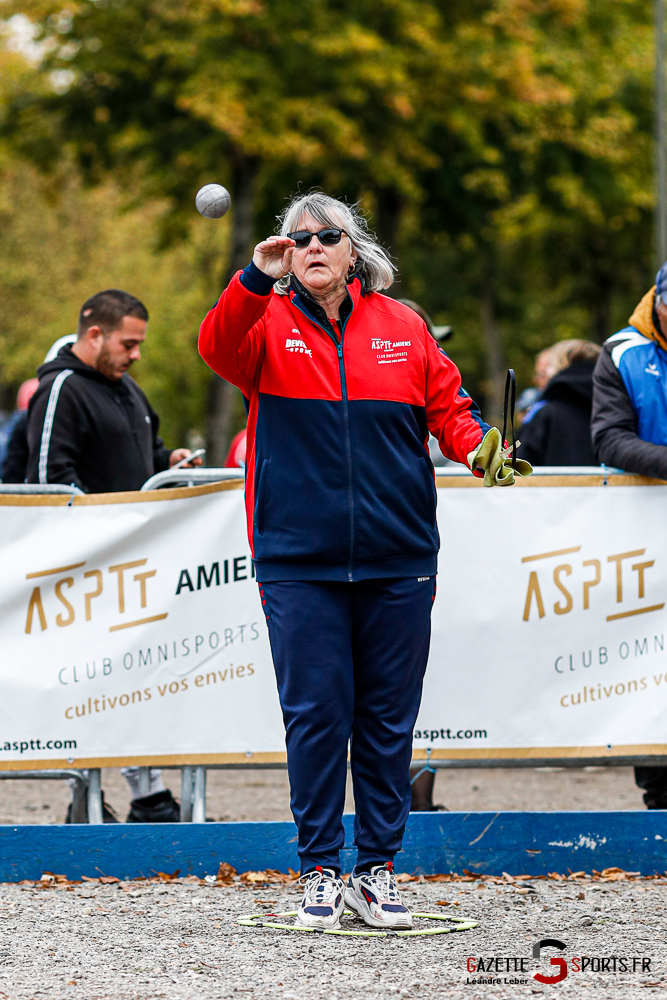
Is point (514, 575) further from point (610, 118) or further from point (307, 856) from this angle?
point (610, 118)

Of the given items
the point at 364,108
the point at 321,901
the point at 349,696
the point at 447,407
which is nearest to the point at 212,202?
the point at 447,407

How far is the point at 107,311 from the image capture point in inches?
234

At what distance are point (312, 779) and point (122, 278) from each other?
109 ft

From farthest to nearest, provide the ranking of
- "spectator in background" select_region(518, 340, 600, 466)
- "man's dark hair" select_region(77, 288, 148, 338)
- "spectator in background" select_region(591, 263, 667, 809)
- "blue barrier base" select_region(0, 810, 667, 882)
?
"spectator in background" select_region(518, 340, 600, 466), "man's dark hair" select_region(77, 288, 148, 338), "spectator in background" select_region(591, 263, 667, 809), "blue barrier base" select_region(0, 810, 667, 882)

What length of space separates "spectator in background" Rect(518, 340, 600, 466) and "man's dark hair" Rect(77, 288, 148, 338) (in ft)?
7.15

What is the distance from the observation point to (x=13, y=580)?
514 centimetres

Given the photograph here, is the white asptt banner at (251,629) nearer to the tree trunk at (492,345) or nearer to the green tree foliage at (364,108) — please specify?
the green tree foliage at (364,108)

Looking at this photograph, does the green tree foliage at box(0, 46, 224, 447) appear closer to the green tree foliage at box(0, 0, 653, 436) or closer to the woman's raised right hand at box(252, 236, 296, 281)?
the green tree foliage at box(0, 0, 653, 436)

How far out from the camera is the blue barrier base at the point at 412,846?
498 cm

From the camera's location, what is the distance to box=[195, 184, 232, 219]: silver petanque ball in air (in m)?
4.20

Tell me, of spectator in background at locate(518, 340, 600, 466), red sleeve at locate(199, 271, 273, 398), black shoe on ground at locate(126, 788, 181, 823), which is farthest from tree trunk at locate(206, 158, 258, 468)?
red sleeve at locate(199, 271, 273, 398)

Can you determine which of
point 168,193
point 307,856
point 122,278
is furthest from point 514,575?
point 122,278

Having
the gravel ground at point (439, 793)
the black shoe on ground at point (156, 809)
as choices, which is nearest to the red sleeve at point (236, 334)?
the black shoe on ground at point (156, 809)

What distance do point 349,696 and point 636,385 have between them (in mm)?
1910
